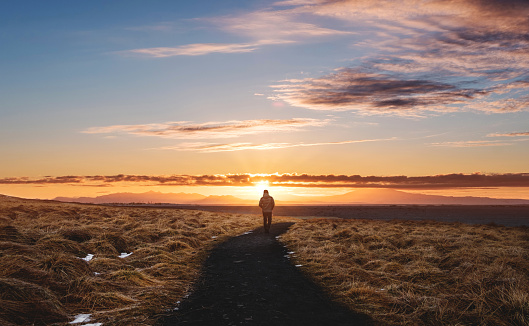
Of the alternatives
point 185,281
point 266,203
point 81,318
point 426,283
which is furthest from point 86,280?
point 266,203

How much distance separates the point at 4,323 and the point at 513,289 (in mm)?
9863

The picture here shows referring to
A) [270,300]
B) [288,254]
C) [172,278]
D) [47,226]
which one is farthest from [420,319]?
[47,226]

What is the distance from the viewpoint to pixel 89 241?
595 inches

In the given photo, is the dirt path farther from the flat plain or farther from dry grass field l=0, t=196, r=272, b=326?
dry grass field l=0, t=196, r=272, b=326

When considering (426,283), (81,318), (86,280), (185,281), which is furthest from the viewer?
(185,281)

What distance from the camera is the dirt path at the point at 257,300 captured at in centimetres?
728

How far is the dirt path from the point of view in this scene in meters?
7.28

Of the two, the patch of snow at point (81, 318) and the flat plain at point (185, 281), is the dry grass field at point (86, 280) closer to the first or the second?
the flat plain at point (185, 281)

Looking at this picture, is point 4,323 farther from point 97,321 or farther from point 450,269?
point 450,269

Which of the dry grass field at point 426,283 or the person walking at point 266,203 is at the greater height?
the person walking at point 266,203

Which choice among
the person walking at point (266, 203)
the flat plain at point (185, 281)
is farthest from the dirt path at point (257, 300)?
the person walking at point (266, 203)

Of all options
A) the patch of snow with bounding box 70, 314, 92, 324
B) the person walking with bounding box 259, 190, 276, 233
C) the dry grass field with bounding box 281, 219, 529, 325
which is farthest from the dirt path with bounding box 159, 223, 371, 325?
the person walking with bounding box 259, 190, 276, 233

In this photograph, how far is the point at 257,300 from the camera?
28.3 feet

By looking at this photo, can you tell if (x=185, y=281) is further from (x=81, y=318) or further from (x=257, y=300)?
(x=81, y=318)
